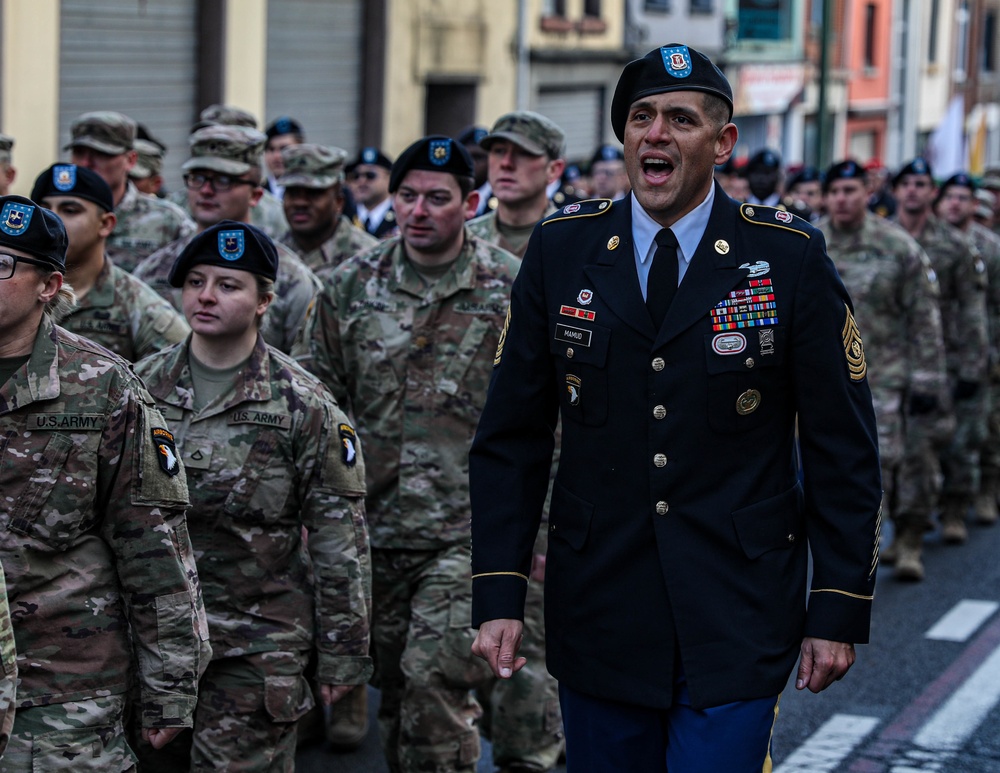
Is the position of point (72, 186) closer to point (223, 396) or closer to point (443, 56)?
point (223, 396)

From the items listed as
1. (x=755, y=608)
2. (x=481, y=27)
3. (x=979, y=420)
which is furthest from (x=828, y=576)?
(x=481, y=27)

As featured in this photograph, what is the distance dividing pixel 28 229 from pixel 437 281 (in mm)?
2121

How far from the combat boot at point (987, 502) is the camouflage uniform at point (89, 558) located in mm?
8312

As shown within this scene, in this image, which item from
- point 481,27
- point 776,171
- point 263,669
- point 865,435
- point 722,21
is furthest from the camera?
point 722,21

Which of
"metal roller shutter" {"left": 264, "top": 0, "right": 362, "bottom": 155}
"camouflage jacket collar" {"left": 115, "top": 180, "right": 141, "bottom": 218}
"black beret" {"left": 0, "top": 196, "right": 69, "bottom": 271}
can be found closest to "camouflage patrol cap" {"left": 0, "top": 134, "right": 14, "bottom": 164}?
"camouflage jacket collar" {"left": 115, "top": 180, "right": 141, "bottom": 218}

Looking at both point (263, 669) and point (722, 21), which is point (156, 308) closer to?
point (263, 669)

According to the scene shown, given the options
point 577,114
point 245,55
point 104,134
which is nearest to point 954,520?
point 104,134

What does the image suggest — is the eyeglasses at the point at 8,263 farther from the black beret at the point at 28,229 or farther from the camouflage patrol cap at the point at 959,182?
the camouflage patrol cap at the point at 959,182

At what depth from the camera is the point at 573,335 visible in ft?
13.0

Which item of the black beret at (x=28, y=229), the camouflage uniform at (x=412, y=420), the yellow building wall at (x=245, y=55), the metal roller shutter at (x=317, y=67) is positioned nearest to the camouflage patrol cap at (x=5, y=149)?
the camouflage uniform at (x=412, y=420)

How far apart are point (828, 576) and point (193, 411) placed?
2.04m

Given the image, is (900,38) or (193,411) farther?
(900,38)

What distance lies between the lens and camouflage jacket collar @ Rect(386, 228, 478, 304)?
234 inches

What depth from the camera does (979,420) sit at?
11172mm
